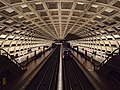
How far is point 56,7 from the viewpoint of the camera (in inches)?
681

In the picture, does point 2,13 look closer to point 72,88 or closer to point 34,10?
point 34,10

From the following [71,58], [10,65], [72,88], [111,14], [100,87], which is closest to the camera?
[100,87]

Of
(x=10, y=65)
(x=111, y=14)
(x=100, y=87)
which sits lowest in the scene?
(x=100, y=87)

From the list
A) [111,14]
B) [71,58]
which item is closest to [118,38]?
[71,58]

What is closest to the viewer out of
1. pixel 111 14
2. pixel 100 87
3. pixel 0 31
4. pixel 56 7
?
pixel 100 87

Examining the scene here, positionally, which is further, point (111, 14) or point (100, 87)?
point (111, 14)

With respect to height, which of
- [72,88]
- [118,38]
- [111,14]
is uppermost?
[111,14]

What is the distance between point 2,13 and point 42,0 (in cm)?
457

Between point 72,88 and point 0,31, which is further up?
point 0,31

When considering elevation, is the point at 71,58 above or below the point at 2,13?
below

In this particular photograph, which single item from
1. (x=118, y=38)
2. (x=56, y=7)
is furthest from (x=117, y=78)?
(x=118, y=38)

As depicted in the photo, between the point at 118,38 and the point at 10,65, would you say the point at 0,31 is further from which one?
the point at 118,38

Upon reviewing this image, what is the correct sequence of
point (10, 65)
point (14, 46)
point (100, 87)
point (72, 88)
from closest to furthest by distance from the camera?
1. point (100, 87)
2. point (10, 65)
3. point (72, 88)
4. point (14, 46)

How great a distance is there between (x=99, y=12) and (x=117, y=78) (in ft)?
27.1
